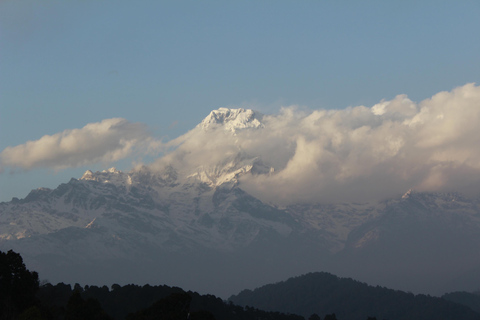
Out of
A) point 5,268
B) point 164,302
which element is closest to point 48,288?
point 5,268

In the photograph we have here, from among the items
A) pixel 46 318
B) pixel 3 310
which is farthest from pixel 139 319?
pixel 3 310

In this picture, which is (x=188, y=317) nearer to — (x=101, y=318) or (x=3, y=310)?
(x=101, y=318)

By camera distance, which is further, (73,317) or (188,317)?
(188,317)

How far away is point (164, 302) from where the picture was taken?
368ft

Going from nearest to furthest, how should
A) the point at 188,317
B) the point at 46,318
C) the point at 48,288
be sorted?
the point at 46,318 → the point at 188,317 → the point at 48,288

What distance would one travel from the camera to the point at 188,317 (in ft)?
361

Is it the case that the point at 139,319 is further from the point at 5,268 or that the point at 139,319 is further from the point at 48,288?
the point at 48,288

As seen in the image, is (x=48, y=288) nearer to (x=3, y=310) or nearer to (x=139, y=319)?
(x=3, y=310)

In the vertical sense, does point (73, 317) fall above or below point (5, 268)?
below

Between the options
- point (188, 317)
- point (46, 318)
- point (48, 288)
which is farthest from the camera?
point (48, 288)

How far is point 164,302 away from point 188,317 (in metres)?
4.73

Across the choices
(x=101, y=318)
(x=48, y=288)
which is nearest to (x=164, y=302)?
(x=101, y=318)

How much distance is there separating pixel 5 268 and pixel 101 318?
23671mm

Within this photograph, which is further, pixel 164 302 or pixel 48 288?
pixel 48 288
